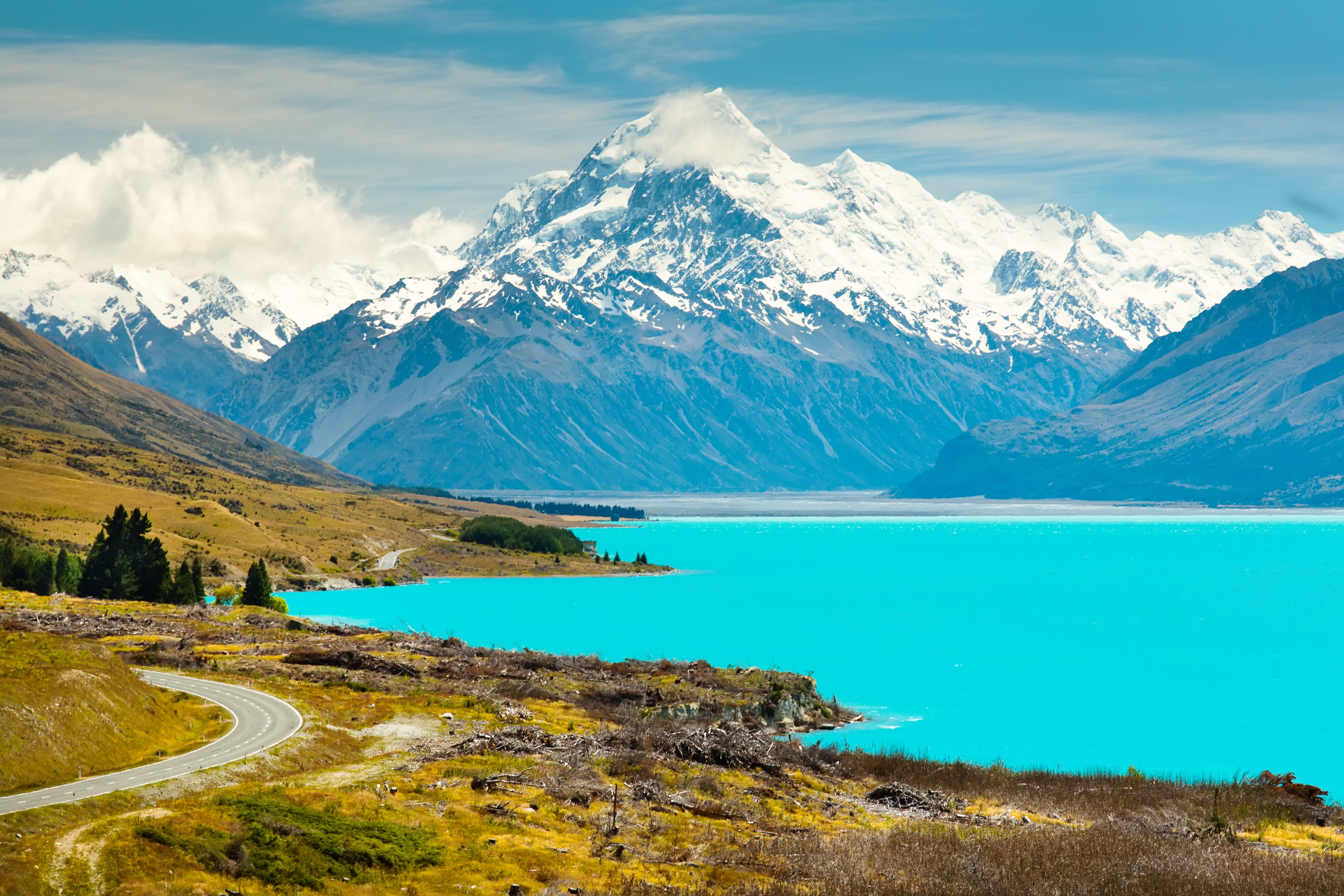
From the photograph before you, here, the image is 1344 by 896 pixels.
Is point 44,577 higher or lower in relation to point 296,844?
higher

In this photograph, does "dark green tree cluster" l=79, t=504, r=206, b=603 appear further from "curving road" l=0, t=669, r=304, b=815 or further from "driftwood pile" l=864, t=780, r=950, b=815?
"driftwood pile" l=864, t=780, r=950, b=815

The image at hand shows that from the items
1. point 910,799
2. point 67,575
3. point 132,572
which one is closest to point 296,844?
point 910,799

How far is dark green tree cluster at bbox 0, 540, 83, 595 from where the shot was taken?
108250 millimetres

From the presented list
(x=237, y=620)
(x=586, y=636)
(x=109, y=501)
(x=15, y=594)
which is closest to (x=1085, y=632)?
(x=586, y=636)

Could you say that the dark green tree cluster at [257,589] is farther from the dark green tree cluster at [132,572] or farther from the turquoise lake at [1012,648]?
the turquoise lake at [1012,648]

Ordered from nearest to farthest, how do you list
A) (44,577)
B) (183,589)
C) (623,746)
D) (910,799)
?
(910,799), (623,746), (44,577), (183,589)

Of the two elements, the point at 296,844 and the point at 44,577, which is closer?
the point at 296,844

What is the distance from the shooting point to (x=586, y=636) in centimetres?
13350

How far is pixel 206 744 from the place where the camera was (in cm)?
3728

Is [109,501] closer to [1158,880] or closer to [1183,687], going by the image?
[1183,687]

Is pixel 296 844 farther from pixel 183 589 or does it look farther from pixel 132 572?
pixel 132 572

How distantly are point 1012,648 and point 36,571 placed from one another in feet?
313

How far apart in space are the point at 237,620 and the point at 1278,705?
77921 millimetres

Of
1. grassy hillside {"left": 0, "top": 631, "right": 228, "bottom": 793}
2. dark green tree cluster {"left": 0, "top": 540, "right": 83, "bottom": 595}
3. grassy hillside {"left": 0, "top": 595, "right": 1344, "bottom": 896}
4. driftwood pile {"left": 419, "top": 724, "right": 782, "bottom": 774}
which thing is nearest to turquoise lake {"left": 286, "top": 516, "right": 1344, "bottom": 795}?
grassy hillside {"left": 0, "top": 595, "right": 1344, "bottom": 896}
